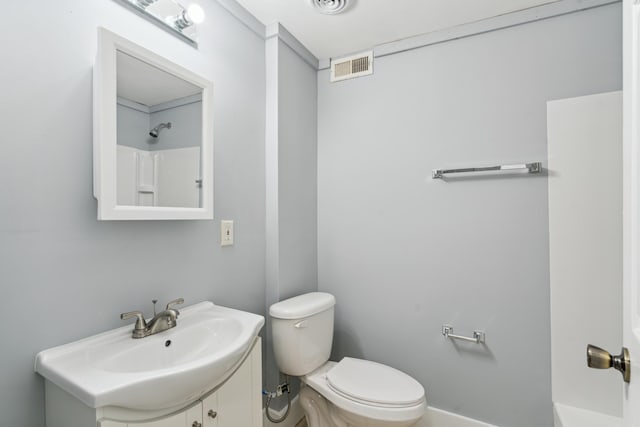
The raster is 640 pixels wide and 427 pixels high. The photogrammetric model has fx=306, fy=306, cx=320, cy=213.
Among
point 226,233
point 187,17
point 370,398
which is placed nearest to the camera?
point 187,17

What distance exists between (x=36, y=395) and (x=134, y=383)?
1.30 feet

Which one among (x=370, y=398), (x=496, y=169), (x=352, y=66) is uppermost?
(x=352, y=66)

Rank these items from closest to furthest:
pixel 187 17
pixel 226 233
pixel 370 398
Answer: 1. pixel 187 17
2. pixel 370 398
3. pixel 226 233

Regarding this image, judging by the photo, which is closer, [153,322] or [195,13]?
[153,322]

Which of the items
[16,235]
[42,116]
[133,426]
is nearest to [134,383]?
[133,426]

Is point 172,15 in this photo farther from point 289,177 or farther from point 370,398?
point 370,398

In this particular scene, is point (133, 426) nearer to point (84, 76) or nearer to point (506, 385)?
point (84, 76)

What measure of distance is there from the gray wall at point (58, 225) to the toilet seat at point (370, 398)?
75cm

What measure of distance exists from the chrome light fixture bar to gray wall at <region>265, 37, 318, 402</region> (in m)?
0.52

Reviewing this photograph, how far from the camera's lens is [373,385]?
1412 mm

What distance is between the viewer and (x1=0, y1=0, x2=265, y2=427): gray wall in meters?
0.81

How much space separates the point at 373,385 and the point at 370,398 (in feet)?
0.34

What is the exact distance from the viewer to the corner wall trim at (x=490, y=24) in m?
1.42

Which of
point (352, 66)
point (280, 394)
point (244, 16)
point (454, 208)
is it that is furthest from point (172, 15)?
point (280, 394)
